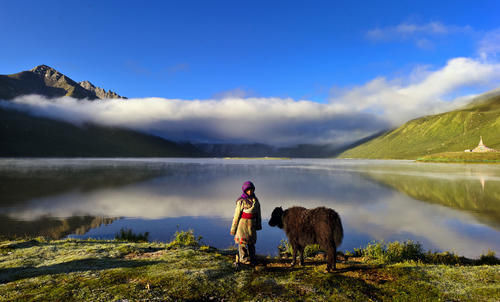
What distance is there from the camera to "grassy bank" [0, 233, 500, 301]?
22.0 feet

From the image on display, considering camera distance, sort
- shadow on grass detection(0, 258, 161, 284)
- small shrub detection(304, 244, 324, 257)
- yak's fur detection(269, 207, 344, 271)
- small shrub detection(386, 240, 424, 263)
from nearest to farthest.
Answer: shadow on grass detection(0, 258, 161, 284), yak's fur detection(269, 207, 344, 271), small shrub detection(386, 240, 424, 263), small shrub detection(304, 244, 324, 257)

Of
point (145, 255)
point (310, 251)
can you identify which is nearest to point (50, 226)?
point (145, 255)

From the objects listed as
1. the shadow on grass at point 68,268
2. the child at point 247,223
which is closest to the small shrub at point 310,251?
the child at point 247,223

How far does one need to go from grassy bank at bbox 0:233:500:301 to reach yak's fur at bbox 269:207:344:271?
776mm

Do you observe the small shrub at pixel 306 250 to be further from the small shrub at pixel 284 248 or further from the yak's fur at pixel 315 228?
the yak's fur at pixel 315 228

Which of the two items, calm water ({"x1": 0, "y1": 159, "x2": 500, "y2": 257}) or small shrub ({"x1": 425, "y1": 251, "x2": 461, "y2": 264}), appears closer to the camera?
small shrub ({"x1": 425, "y1": 251, "x2": 461, "y2": 264})

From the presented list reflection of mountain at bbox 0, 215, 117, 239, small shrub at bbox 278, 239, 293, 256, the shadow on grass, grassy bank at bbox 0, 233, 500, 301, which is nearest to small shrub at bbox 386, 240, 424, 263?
grassy bank at bbox 0, 233, 500, 301

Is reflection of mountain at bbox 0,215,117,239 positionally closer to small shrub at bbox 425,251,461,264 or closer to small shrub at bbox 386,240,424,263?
small shrub at bbox 386,240,424,263

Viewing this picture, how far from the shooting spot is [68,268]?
862 cm

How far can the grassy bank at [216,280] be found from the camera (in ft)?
22.0

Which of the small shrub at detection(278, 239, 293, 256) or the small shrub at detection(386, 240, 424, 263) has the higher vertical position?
the small shrub at detection(386, 240, 424, 263)

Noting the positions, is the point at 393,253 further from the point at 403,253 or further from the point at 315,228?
the point at 315,228

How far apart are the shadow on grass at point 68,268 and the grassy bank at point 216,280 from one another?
0.03 meters

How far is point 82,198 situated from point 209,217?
1865cm
